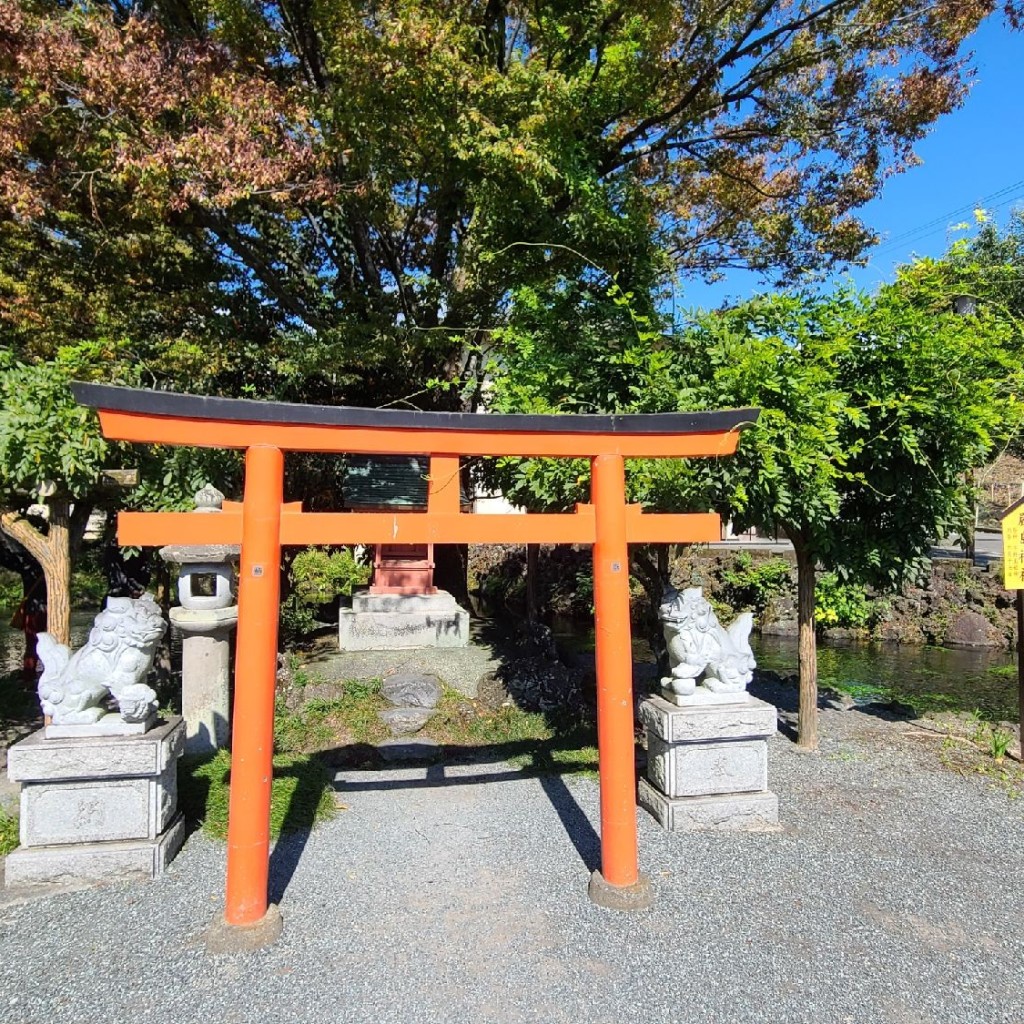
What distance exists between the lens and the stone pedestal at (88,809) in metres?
3.96

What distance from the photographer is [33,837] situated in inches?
158

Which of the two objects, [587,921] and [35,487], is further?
[35,487]

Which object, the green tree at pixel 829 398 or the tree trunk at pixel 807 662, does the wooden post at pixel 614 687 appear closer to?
the green tree at pixel 829 398

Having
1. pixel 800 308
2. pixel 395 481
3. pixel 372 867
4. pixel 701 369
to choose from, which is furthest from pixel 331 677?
pixel 800 308

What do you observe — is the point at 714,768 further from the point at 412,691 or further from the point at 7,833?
the point at 7,833

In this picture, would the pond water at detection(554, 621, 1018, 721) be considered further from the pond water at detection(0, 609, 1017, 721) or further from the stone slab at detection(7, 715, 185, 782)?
the stone slab at detection(7, 715, 185, 782)

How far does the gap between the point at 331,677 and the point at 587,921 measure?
18.8ft

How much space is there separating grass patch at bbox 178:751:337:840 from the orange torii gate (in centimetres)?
138

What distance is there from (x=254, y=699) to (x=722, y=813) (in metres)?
3.28

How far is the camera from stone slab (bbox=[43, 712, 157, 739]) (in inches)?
161

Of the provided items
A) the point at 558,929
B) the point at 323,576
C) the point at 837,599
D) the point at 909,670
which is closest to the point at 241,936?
the point at 558,929

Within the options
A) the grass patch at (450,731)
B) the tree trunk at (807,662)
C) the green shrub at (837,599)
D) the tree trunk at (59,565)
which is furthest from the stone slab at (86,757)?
the green shrub at (837,599)

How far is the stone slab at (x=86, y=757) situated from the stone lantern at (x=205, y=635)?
2178 mm

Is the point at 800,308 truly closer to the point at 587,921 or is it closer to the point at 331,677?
the point at 587,921
